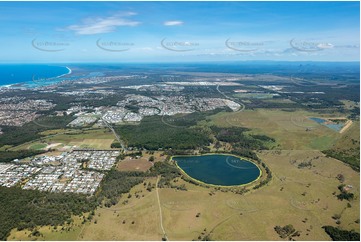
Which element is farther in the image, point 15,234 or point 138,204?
point 138,204

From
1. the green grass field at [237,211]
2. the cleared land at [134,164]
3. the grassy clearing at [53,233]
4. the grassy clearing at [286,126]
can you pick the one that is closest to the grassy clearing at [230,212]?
the green grass field at [237,211]

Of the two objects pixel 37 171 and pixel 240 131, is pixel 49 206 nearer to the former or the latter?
pixel 37 171

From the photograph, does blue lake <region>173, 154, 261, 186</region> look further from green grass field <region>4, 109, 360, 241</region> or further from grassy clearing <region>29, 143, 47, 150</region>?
grassy clearing <region>29, 143, 47, 150</region>

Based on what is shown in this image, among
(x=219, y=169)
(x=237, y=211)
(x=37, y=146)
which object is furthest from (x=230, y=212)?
(x=37, y=146)

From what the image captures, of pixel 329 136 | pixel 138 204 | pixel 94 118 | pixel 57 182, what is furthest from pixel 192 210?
pixel 94 118

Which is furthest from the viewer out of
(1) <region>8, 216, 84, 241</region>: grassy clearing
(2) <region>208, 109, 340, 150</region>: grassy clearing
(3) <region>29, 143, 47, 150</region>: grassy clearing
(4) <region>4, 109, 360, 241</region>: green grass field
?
(2) <region>208, 109, 340, 150</region>: grassy clearing

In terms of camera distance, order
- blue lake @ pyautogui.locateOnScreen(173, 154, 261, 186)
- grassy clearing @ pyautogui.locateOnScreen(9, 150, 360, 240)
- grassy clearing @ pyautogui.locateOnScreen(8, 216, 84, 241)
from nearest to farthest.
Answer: grassy clearing @ pyautogui.locateOnScreen(8, 216, 84, 241)
grassy clearing @ pyautogui.locateOnScreen(9, 150, 360, 240)
blue lake @ pyautogui.locateOnScreen(173, 154, 261, 186)

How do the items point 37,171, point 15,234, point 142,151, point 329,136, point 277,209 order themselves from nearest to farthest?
1. point 15,234
2. point 277,209
3. point 37,171
4. point 142,151
5. point 329,136

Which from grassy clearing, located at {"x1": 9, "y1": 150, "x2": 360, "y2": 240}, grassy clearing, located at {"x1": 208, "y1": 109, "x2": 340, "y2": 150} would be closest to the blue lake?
grassy clearing, located at {"x1": 9, "y1": 150, "x2": 360, "y2": 240}
